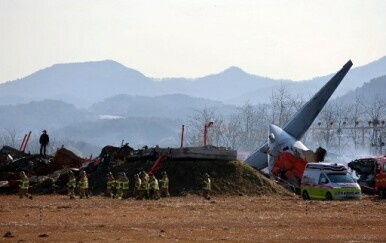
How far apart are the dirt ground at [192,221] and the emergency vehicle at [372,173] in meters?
5.77

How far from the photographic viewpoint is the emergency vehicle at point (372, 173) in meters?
47.1

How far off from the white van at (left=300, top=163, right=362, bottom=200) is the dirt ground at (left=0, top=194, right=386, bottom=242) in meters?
1.72

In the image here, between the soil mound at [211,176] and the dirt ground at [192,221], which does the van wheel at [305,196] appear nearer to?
the soil mound at [211,176]

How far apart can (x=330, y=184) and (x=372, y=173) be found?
11029mm

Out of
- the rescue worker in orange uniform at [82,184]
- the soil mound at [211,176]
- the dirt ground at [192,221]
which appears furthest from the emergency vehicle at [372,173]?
the rescue worker in orange uniform at [82,184]

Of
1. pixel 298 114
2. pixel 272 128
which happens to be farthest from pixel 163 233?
pixel 298 114

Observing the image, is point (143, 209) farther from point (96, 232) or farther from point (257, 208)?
point (96, 232)

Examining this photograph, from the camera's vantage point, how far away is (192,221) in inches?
1184

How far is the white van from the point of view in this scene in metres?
43.3

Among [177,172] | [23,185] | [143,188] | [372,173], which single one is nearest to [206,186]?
[143,188]

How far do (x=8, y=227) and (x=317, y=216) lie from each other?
13.2 meters

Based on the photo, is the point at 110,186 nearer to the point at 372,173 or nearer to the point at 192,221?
the point at 192,221

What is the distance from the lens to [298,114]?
6712 cm

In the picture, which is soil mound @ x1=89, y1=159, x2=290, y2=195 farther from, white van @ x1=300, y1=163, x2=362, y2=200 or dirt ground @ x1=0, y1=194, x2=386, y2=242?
dirt ground @ x1=0, y1=194, x2=386, y2=242
